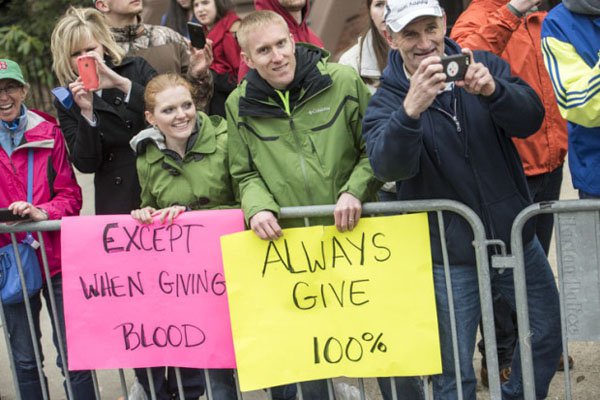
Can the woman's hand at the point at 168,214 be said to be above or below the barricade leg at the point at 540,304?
above

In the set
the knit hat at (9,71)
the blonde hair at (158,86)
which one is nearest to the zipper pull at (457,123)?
the blonde hair at (158,86)

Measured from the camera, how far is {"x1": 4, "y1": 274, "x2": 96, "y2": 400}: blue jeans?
4875 mm

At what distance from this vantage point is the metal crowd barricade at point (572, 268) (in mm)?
3793

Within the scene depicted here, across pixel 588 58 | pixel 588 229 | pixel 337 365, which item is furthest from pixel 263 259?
pixel 588 58

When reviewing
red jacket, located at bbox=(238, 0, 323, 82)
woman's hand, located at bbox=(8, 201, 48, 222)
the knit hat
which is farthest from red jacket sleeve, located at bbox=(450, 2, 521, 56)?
the knit hat

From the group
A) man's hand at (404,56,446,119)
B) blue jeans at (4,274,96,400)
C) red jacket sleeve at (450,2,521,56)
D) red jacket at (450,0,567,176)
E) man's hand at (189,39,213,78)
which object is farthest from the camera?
man's hand at (189,39,213,78)

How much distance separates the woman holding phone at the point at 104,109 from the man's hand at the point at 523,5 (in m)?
1.96

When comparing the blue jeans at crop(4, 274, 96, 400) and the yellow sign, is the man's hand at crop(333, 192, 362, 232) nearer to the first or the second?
the yellow sign

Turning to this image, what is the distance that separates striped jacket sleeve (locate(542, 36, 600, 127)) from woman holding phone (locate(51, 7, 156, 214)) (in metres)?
2.10

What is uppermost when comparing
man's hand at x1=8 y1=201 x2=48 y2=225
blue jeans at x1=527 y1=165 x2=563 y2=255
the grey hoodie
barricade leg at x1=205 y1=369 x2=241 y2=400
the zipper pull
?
the grey hoodie

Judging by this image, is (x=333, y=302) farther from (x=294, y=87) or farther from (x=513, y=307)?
(x=294, y=87)

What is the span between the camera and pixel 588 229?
12.5 ft

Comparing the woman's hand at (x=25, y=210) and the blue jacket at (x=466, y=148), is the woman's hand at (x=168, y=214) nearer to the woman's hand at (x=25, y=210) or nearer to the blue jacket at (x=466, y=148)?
the woman's hand at (x=25, y=210)

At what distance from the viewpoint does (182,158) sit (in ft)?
14.9
